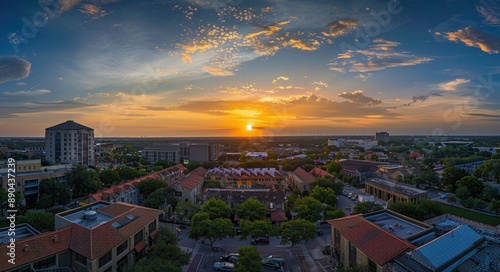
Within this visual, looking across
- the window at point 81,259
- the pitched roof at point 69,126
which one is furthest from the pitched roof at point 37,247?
the pitched roof at point 69,126

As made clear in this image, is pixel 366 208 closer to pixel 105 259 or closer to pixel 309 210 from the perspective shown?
pixel 309 210

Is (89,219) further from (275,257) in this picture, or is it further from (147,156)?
(147,156)

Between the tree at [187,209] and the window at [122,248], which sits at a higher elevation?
the window at [122,248]

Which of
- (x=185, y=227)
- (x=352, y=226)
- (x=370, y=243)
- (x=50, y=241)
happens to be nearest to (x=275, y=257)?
(x=352, y=226)

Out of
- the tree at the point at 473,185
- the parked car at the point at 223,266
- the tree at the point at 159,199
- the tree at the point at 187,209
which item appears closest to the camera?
the parked car at the point at 223,266

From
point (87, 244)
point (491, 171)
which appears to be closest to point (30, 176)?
point (87, 244)

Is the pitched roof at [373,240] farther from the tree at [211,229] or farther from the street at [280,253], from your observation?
the tree at [211,229]
